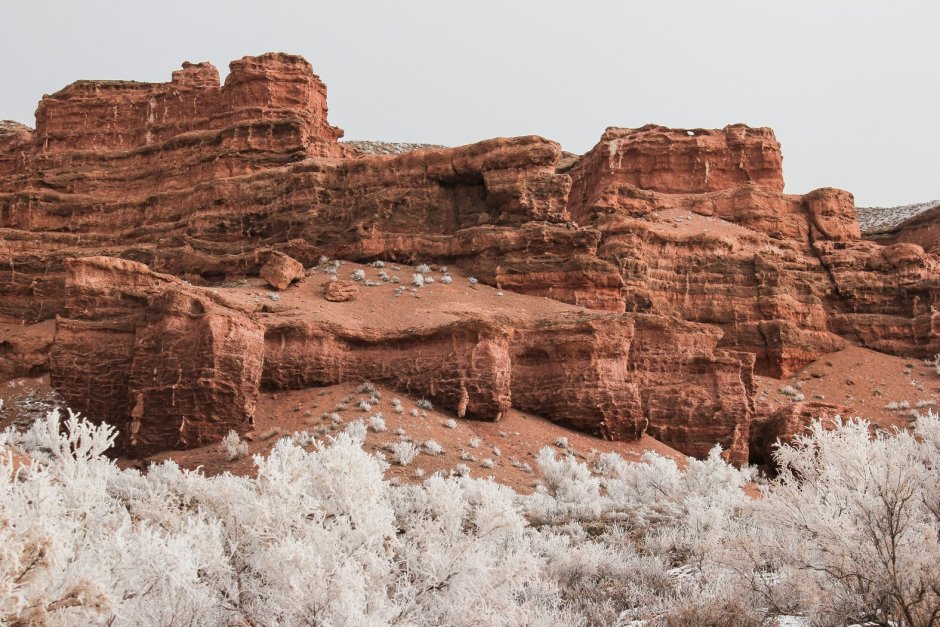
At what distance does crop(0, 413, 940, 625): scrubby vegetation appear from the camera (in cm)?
746

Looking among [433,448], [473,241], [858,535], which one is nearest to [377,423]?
[433,448]

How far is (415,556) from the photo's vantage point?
10.2m

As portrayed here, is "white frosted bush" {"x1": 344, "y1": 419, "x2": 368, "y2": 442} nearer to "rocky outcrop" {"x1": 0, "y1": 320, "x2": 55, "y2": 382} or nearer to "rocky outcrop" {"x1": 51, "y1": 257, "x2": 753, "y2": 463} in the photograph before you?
"rocky outcrop" {"x1": 51, "y1": 257, "x2": 753, "y2": 463}

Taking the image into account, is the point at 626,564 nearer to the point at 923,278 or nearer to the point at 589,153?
the point at 923,278

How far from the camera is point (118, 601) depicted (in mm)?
7309

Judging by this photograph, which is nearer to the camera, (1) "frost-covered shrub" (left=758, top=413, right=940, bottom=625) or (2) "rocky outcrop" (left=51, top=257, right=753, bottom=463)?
(1) "frost-covered shrub" (left=758, top=413, right=940, bottom=625)

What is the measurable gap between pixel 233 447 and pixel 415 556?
490 inches

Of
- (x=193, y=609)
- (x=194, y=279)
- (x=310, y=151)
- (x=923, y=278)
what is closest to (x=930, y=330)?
(x=923, y=278)

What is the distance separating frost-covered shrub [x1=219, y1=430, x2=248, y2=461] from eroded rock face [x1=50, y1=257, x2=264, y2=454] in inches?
27.8

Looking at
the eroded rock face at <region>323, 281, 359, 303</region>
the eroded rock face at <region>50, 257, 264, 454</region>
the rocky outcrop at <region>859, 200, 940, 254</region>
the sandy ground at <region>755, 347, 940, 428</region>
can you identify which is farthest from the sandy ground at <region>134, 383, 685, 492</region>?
the rocky outcrop at <region>859, 200, 940, 254</region>

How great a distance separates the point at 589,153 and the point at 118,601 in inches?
2101

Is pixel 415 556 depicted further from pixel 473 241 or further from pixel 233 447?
pixel 473 241

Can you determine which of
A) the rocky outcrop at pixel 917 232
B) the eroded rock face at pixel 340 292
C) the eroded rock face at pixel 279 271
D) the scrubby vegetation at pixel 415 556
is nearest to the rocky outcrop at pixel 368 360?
the eroded rock face at pixel 340 292

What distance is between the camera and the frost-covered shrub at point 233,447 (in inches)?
838
